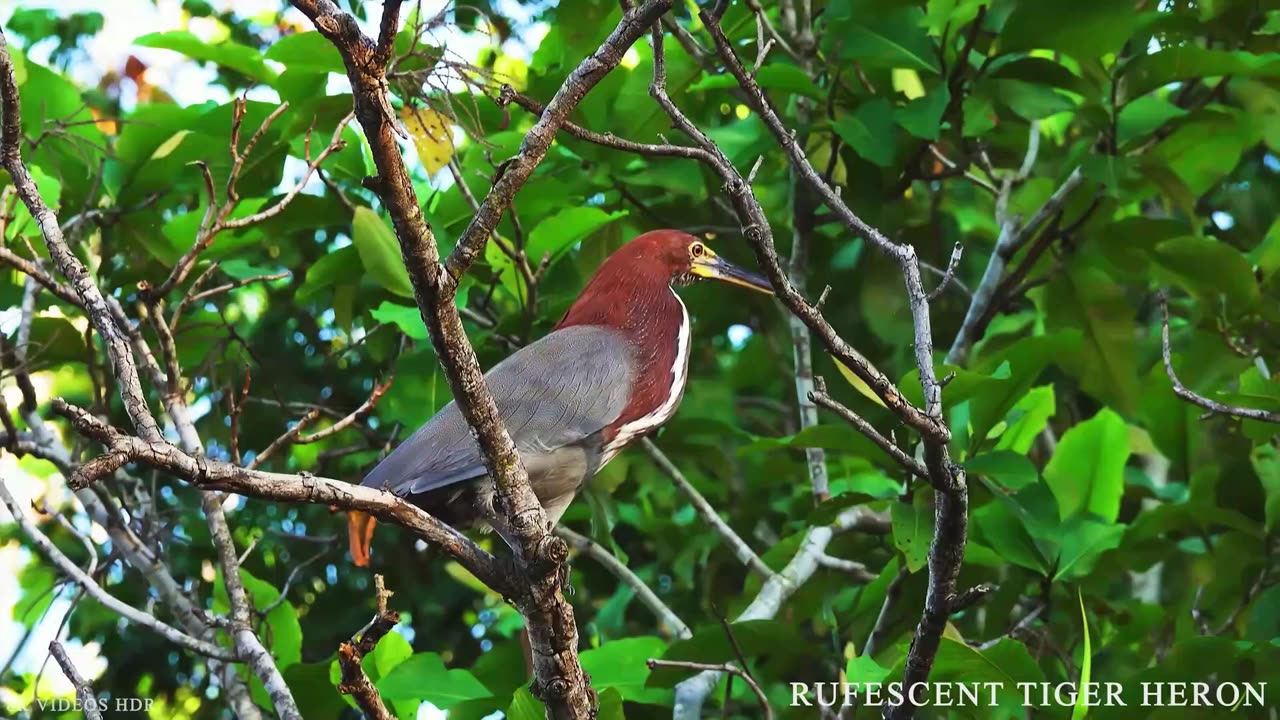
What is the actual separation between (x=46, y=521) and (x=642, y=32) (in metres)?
4.44

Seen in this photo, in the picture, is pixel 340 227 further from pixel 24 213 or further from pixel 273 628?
pixel 273 628

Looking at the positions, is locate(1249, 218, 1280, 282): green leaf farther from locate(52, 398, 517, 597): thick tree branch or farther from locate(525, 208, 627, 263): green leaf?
locate(52, 398, 517, 597): thick tree branch

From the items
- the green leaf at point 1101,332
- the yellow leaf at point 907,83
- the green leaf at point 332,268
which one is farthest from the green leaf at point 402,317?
the green leaf at point 1101,332

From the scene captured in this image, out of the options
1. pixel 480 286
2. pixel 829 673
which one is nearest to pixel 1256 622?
pixel 829 673

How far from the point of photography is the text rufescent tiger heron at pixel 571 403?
128 inches

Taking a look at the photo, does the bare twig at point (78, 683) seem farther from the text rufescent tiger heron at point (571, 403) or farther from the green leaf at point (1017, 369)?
the green leaf at point (1017, 369)

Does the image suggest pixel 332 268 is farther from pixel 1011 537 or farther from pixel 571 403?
pixel 1011 537

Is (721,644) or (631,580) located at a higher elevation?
(631,580)

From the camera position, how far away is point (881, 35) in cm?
364

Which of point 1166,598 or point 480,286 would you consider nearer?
point 480,286

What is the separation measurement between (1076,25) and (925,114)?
0.44 m

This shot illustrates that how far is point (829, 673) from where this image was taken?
4.29m

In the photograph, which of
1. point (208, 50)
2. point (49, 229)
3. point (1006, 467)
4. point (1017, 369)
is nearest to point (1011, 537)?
point (1006, 467)

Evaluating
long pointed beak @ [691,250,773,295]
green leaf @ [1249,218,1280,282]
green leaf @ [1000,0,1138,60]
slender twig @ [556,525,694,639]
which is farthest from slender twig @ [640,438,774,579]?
green leaf @ [1249,218,1280,282]
